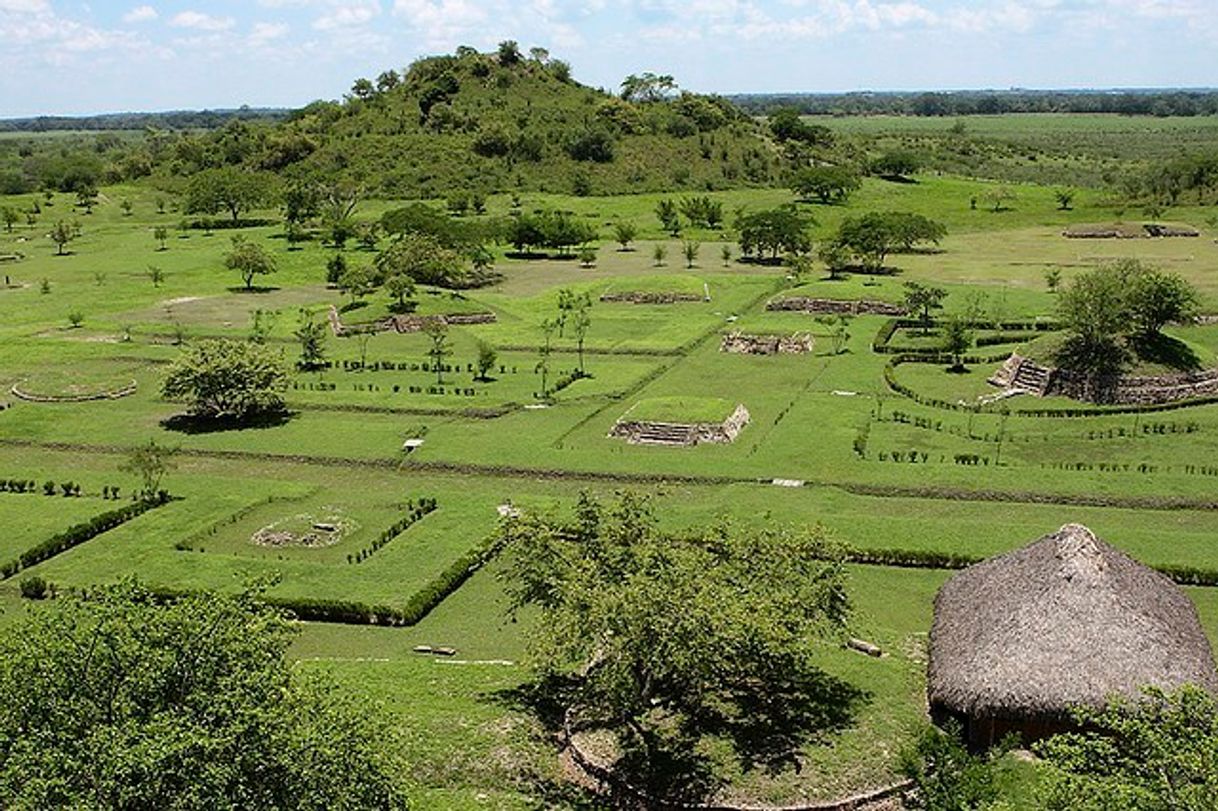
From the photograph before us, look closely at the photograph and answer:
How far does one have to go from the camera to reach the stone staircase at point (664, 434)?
165 ft

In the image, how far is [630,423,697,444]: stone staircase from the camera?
165ft

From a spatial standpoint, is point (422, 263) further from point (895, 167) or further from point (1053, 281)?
point (895, 167)

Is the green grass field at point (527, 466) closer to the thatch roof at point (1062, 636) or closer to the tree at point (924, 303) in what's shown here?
the thatch roof at point (1062, 636)

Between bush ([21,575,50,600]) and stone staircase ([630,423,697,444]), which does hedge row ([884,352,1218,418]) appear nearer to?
stone staircase ([630,423,697,444])

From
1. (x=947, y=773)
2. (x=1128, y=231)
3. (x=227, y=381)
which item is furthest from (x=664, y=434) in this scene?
(x=1128, y=231)

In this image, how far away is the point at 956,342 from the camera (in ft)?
210

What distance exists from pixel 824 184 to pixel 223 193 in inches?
2858

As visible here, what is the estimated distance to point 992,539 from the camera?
1489 inches

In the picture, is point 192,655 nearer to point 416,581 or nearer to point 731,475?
point 416,581

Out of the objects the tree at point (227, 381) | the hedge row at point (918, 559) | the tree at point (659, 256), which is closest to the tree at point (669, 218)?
the tree at point (659, 256)

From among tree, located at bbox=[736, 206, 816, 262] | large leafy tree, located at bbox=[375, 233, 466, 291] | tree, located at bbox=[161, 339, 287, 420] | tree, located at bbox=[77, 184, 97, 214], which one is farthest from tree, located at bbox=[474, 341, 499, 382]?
tree, located at bbox=[77, 184, 97, 214]

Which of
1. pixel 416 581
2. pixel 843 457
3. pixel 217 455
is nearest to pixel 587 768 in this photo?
pixel 416 581

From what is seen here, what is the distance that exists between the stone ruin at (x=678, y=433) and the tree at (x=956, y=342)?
19.4 meters

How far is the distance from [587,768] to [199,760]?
33.6ft
